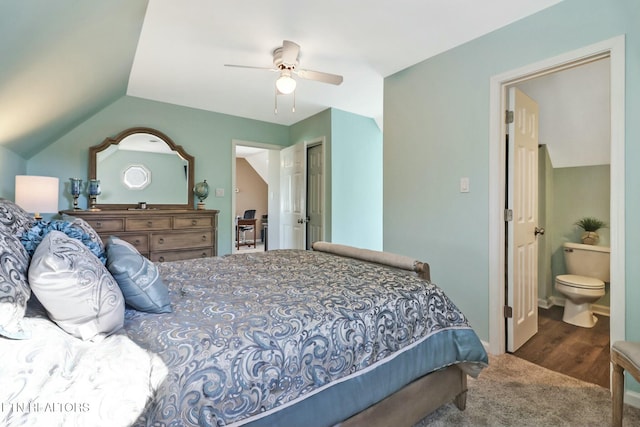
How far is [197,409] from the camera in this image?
823 mm

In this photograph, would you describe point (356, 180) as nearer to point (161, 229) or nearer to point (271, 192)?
point (271, 192)

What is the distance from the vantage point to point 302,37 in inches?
93.6

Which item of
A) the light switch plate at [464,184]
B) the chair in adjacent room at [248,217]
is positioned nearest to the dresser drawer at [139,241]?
the light switch plate at [464,184]

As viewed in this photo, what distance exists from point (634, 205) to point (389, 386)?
5.50ft

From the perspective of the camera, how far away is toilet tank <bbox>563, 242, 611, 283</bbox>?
296 centimetres

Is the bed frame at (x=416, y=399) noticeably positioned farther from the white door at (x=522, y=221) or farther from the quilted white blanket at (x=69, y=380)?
the white door at (x=522, y=221)

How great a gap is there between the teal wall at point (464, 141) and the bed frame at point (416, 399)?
96 centimetres

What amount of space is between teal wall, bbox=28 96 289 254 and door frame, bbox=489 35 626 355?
10.9 feet

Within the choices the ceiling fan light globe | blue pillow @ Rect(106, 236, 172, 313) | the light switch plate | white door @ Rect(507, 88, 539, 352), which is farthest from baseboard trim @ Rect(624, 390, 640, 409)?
the ceiling fan light globe

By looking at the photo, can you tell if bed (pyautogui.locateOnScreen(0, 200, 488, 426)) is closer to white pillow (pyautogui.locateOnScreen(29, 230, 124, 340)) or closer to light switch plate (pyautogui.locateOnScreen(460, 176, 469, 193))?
white pillow (pyautogui.locateOnScreen(29, 230, 124, 340))

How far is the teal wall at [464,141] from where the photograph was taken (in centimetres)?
170

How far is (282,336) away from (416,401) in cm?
77

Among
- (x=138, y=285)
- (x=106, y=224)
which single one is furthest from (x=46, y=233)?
(x=106, y=224)

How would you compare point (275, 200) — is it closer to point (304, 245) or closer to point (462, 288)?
point (304, 245)
